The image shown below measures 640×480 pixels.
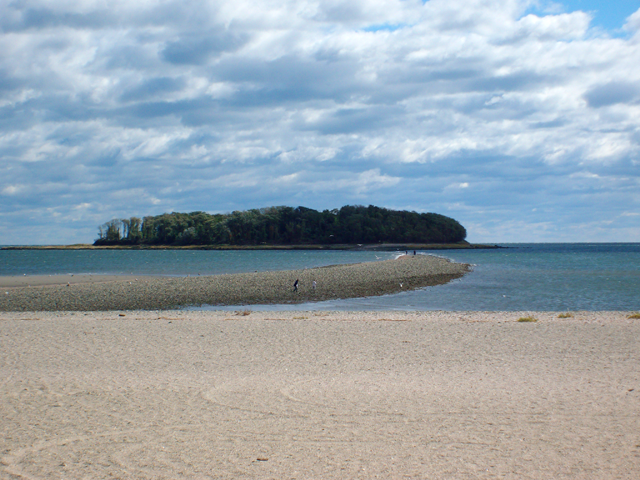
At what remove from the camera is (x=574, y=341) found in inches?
460

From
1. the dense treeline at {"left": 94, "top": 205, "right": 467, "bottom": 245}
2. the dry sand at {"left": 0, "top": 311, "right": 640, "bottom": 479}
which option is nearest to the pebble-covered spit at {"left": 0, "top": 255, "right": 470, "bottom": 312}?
the dry sand at {"left": 0, "top": 311, "right": 640, "bottom": 479}

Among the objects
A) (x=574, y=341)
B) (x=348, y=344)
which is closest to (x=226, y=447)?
(x=348, y=344)

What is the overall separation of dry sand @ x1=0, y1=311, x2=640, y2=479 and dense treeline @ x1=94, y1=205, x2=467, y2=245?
144862 millimetres

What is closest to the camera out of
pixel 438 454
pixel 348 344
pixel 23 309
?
pixel 438 454

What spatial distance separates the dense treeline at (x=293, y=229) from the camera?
517ft

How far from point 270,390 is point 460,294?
68.9 feet

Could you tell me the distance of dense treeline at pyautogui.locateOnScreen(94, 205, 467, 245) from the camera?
15750 cm

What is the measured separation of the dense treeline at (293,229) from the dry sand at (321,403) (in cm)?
14486

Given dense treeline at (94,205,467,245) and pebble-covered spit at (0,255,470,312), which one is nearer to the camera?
pebble-covered spit at (0,255,470,312)

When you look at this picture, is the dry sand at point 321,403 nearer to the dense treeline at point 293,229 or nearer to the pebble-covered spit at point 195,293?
the pebble-covered spit at point 195,293

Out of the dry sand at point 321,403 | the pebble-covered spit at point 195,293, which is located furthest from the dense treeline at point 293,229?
the dry sand at point 321,403

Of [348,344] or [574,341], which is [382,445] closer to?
[348,344]

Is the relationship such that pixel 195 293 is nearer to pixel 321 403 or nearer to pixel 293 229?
pixel 321 403

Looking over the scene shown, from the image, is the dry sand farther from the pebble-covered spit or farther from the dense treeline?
the dense treeline
